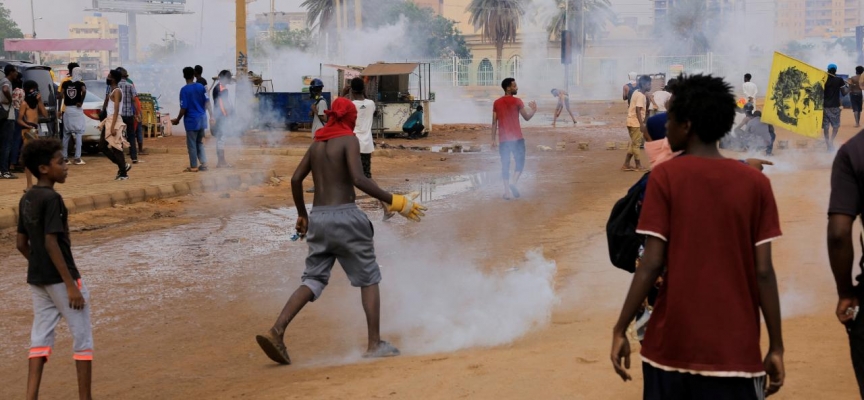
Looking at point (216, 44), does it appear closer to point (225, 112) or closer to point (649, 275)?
point (225, 112)

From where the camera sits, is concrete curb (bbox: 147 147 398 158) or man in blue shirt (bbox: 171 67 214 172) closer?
man in blue shirt (bbox: 171 67 214 172)

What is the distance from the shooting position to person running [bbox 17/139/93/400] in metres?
4.89

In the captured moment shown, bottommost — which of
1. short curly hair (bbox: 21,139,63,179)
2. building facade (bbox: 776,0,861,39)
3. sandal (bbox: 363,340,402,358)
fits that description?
sandal (bbox: 363,340,402,358)

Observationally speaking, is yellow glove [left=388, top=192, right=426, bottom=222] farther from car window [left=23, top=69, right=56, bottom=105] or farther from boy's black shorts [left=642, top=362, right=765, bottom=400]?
car window [left=23, top=69, right=56, bottom=105]

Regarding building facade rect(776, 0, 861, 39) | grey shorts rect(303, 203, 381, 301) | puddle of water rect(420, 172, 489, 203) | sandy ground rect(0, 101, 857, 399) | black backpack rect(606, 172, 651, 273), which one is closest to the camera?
black backpack rect(606, 172, 651, 273)

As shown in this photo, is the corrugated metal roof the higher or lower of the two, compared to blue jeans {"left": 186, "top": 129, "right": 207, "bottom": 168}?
higher

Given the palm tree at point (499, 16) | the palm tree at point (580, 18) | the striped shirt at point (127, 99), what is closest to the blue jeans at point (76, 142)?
the striped shirt at point (127, 99)

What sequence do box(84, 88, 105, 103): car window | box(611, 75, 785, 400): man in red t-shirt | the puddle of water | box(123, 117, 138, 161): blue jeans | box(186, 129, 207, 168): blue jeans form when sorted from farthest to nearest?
box(84, 88, 105, 103): car window < box(123, 117, 138, 161): blue jeans < box(186, 129, 207, 168): blue jeans < the puddle of water < box(611, 75, 785, 400): man in red t-shirt

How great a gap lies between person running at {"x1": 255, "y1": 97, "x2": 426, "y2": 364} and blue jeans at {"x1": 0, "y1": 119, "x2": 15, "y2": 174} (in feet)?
33.0

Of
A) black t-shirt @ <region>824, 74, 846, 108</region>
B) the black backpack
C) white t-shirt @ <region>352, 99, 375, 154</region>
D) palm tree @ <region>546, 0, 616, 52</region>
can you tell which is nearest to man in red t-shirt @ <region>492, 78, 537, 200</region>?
white t-shirt @ <region>352, 99, 375, 154</region>

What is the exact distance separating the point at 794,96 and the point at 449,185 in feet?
16.9

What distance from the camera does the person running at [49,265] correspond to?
4887 mm

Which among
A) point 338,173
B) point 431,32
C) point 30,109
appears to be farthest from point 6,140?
point 431,32

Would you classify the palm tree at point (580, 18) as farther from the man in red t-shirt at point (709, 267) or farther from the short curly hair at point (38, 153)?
the man in red t-shirt at point (709, 267)
